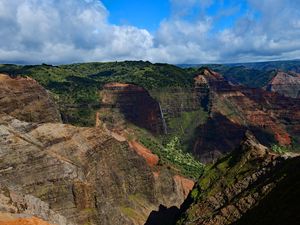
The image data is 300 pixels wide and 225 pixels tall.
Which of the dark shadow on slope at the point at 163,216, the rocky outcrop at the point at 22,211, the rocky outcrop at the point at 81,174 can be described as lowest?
the dark shadow on slope at the point at 163,216

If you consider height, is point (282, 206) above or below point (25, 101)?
above

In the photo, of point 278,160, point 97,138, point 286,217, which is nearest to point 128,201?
point 97,138

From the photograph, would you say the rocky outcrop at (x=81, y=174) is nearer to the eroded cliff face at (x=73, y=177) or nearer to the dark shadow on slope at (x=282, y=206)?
the eroded cliff face at (x=73, y=177)

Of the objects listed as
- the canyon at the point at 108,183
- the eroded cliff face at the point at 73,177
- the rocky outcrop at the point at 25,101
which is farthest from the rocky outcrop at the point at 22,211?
the rocky outcrop at the point at 25,101

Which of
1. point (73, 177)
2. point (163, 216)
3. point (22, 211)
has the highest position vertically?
point (22, 211)

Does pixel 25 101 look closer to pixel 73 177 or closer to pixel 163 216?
pixel 163 216

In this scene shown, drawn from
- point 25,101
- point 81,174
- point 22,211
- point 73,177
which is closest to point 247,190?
point 73,177

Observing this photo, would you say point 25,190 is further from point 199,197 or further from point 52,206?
point 199,197
